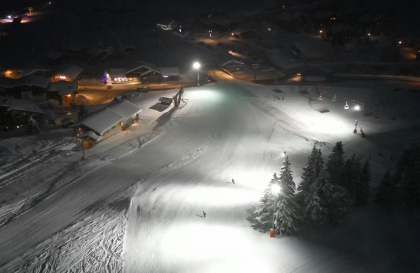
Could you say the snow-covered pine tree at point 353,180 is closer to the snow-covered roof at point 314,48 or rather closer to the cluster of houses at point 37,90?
the cluster of houses at point 37,90

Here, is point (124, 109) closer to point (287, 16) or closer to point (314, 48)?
point (314, 48)

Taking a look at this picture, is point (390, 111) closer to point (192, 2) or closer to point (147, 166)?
point (147, 166)

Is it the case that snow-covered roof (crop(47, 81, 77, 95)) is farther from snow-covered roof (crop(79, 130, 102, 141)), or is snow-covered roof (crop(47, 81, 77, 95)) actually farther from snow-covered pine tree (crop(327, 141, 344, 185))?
snow-covered pine tree (crop(327, 141, 344, 185))

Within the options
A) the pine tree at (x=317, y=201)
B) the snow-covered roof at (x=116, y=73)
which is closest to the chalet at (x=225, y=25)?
the snow-covered roof at (x=116, y=73)

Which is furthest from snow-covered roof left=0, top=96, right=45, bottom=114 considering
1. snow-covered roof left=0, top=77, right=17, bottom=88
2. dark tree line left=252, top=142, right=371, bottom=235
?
dark tree line left=252, top=142, right=371, bottom=235

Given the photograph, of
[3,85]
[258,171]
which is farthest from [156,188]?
[3,85]

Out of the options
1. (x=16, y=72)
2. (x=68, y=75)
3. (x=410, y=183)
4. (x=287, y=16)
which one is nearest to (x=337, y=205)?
(x=410, y=183)
